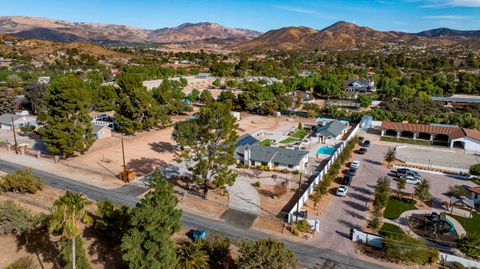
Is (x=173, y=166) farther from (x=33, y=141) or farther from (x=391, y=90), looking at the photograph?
(x=391, y=90)

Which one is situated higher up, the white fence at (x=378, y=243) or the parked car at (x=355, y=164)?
the parked car at (x=355, y=164)

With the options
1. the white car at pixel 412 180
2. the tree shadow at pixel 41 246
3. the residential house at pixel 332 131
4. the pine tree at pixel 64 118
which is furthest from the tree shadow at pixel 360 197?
the pine tree at pixel 64 118

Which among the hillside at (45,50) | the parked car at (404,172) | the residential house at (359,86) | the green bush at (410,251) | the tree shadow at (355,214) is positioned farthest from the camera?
the hillside at (45,50)

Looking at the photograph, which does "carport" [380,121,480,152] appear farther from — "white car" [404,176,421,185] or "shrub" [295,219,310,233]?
"shrub" [295,219,310,233]

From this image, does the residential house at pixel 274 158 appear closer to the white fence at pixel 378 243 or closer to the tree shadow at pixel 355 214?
the tree shadow at pixel 355 214

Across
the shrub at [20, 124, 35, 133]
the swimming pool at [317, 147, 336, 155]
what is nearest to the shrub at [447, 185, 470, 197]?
the swimming pool at [317, 147, 336, 155]

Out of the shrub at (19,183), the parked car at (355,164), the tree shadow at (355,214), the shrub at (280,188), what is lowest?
the tree shadow at (355,214)

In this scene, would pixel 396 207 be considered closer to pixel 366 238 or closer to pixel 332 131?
pixel 366 238
